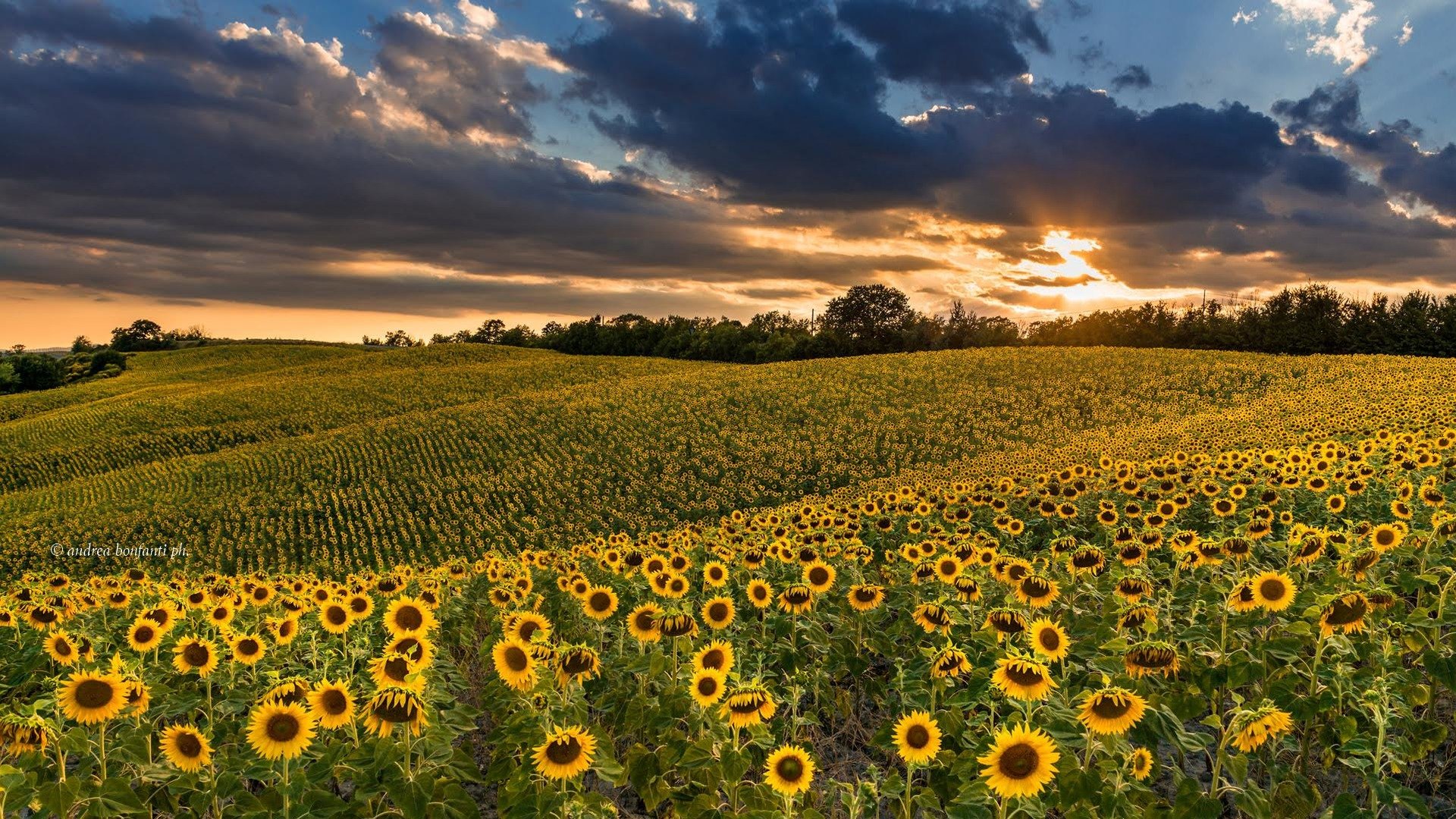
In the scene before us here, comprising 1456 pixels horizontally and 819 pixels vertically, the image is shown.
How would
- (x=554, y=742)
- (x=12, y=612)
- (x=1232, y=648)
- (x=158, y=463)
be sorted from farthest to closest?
(x=158, y=463), (x=12, y=612), (x=1232, y=648), (x=554, y=742)

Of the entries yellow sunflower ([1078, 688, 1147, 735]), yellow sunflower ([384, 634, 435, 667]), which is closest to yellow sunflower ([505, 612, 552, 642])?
yellow sunflower ([384, 634, 435, 667])

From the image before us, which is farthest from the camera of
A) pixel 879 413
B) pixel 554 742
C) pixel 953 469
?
pixel 879 413

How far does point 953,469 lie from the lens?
31031 millimetres

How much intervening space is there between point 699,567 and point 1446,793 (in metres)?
6.32

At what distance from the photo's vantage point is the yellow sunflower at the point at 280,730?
162 inches

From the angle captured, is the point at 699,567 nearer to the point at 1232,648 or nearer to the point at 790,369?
the point at 1232,648

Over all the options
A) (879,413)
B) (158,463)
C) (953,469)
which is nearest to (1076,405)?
(879,413)

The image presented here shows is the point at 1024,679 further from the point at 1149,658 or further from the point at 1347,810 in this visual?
the point at 1347,810

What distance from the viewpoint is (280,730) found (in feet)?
13.6

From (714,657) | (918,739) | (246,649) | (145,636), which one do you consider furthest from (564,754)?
(145,636)

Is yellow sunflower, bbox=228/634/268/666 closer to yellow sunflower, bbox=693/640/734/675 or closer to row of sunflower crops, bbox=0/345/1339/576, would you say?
yellow sunflower, bbox=693/640/734/675

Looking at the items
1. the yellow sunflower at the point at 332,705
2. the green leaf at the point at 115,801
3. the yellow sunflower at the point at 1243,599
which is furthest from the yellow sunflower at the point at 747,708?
the yellow sunflower at the point at 1243,599

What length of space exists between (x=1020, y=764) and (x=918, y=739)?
25.8 inches

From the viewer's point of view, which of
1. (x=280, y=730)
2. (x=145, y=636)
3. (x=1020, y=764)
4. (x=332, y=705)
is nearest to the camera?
(x=1020, y=764)
